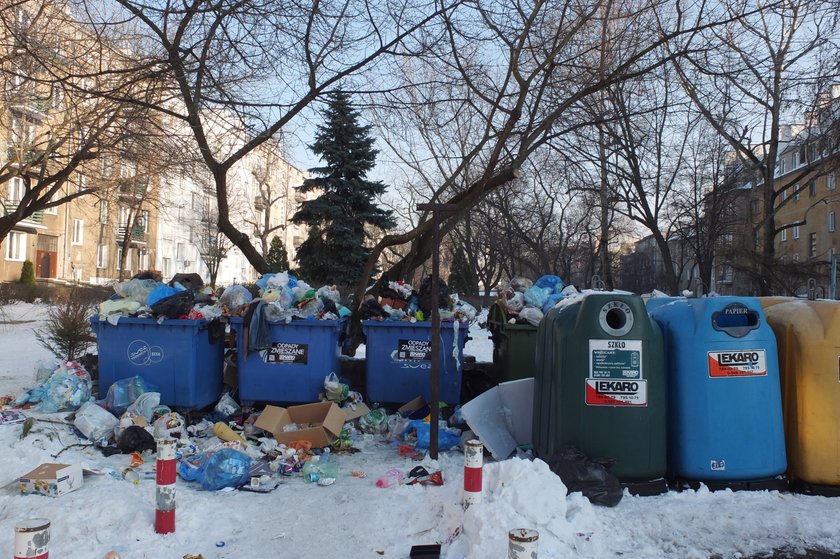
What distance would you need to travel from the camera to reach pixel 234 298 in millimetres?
6754

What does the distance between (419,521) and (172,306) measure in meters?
3.61

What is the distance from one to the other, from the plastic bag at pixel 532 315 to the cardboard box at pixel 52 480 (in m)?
4.17

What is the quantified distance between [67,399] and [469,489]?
4431 millimetres

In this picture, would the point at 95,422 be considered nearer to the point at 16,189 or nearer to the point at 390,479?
the point at 390,479

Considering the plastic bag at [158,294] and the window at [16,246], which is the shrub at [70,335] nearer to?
the plastic bag at [158,294]

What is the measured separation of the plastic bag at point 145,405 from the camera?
19.0 ft

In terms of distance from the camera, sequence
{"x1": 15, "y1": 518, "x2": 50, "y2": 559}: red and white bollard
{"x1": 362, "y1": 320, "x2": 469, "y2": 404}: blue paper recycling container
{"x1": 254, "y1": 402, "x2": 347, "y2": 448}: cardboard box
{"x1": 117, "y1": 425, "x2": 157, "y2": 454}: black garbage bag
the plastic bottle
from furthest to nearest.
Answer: {"x1": 362, "y1": 320, "x2": 469, "y2": 404}: blue paper recycling container, {"x1": 254, "y1": 402, "x2": 347, "y2": 448}: cardboard box, {"x1": 117, "y1": 425, "x2": 157, "y2": 454}: black garbage bag, the plastic bottle, {"x1": 15, "y1": 518, "x2": 50, "y2": 559}: red and white bollard

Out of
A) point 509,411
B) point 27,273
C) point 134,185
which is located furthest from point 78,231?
point 509,411

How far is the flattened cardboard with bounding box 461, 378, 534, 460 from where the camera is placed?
5.39 meters

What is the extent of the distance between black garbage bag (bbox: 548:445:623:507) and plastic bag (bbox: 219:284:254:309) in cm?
386

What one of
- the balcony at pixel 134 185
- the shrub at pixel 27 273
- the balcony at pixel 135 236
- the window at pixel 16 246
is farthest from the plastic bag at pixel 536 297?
the balcony at pixel 135 236

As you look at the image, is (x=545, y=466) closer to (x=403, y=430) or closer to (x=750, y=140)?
(x=403, y=430)

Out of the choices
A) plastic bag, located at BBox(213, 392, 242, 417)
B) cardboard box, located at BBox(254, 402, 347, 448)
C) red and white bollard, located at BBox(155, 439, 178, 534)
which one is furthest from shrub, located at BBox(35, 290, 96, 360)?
red and white bollard, located at BBox(155, 439, 178, 534)

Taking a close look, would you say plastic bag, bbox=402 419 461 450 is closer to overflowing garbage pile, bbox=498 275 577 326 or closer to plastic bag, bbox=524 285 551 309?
overflowing garbage pile, bbox=498 275 577 326
